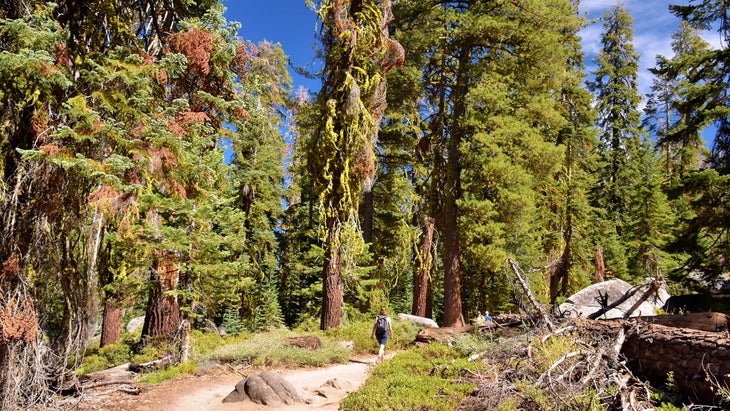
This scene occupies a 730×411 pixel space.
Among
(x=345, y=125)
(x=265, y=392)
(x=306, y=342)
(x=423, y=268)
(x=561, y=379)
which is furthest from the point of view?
(x=423, y=268)

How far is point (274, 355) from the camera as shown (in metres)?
10.0

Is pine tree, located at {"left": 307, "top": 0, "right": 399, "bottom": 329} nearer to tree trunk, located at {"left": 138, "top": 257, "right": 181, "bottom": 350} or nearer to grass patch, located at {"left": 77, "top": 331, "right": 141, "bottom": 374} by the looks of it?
tree trunk, located at {"left": 138, "top": 257, "right": 181, "bottom": 350}

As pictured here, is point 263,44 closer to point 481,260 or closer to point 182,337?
point 481,260

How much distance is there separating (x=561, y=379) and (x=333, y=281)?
26.7 feet

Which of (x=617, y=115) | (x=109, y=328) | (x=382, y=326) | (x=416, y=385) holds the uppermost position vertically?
(x=617, y=115)

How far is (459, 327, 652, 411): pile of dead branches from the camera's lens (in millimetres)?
5403

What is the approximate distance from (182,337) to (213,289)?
1256mm

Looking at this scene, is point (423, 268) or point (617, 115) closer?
point (423, 268)

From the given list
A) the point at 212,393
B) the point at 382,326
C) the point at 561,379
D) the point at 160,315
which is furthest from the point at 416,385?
the point at 160,315

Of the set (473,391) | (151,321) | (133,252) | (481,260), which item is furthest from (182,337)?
(481,260)

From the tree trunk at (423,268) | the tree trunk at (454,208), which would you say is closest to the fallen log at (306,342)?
the tree trunk at (454,208)

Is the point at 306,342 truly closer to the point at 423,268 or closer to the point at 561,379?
the point at 423,268

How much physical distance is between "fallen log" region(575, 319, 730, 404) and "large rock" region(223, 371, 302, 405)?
16.2ft

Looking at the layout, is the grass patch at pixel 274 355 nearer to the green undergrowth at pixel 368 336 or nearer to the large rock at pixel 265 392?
the green undergrowth at pixel 368 336
